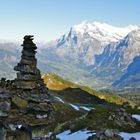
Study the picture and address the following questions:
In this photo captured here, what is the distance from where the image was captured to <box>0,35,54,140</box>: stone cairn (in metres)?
43.1

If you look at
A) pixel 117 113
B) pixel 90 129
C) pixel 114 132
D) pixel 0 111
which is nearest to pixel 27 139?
pixel 0 111

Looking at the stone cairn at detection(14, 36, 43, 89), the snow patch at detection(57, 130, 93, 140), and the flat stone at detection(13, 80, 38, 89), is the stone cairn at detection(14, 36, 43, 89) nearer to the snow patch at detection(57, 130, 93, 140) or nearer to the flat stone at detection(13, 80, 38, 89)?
the flat stone at detection(13, 80, 38, 89)

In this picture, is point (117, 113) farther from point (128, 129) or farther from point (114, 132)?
point (114, 132)

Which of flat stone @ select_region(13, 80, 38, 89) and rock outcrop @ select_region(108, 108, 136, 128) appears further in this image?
rock outcrop @ select_region(108, 108, 136, 128)

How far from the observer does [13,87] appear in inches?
A: 1793

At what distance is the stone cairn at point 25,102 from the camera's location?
141 feet

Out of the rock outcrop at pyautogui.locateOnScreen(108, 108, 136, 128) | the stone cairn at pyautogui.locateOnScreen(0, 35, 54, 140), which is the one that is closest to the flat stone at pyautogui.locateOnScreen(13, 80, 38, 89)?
the stone cairn at pyautogui.locateOnScreen(0, 35, 54, 140)

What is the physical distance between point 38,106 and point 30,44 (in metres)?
6.47

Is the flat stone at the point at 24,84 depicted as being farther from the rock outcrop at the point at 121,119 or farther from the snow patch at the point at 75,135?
the rock outcrop at the point at 121,119

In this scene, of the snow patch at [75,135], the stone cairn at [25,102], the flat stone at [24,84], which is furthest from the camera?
the snow patch at [75,135]

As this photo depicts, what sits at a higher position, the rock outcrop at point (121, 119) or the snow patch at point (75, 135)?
the rock outcrop at point (121, 119)

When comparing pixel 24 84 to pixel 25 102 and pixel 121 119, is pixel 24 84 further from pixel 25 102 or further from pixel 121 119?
pixel 121 119

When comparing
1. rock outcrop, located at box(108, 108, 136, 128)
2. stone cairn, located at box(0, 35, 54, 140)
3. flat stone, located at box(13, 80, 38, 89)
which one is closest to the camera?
stone cairn, located at box(0, 35, 54, 140)

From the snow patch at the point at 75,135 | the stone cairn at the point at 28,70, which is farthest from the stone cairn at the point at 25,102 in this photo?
the snow patch at the point at 75,135
